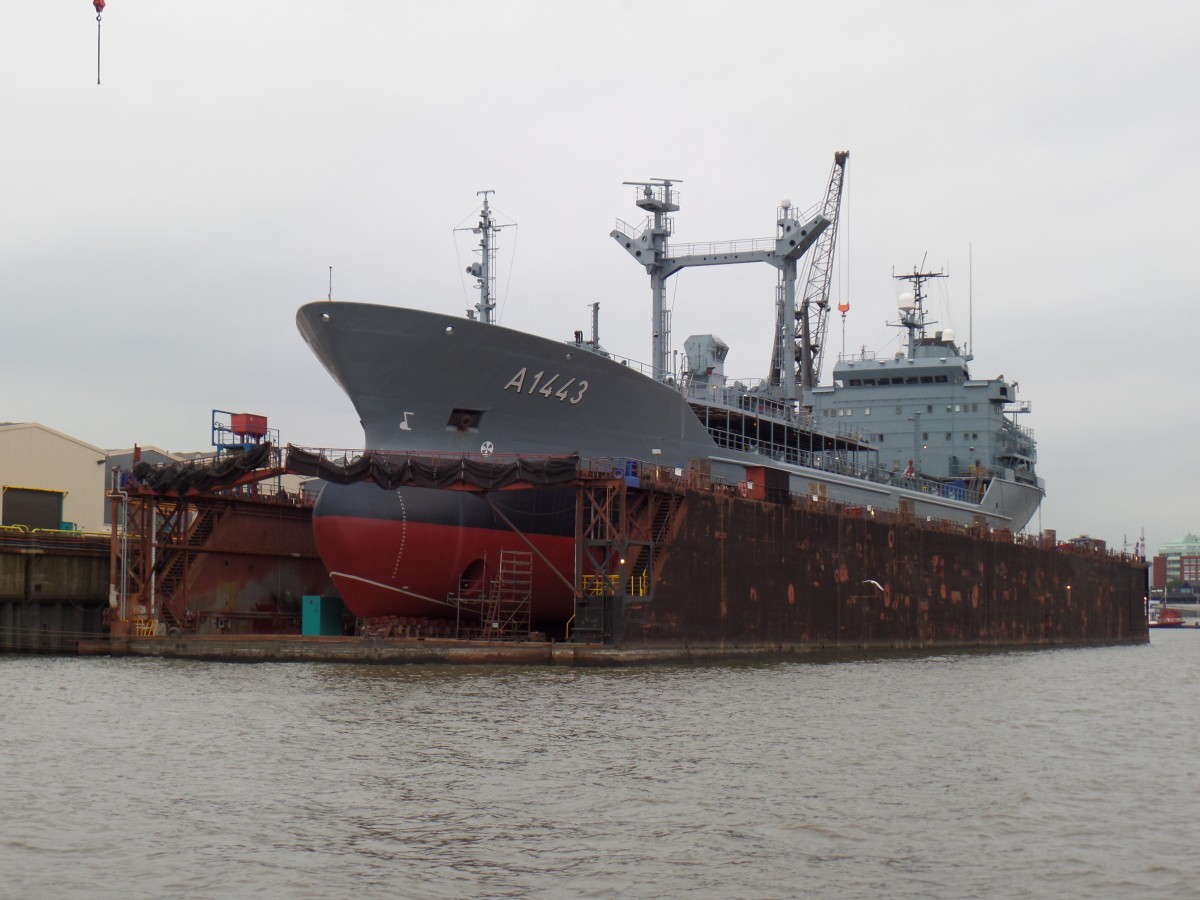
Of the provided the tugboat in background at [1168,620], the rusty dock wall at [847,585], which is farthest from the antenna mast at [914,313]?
the tugboat in background at [1168,620]

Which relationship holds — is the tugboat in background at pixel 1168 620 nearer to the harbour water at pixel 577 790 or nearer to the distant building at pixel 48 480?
the distant building at pixel 48 480

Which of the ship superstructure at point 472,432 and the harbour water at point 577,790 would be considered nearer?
the harbour water at point 577,790

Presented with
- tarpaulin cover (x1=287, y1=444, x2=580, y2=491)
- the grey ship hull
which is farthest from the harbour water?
the grey ship hull

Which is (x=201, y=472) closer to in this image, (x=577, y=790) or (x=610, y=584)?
(x=610, y=584)

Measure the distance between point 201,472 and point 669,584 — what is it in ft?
32.9

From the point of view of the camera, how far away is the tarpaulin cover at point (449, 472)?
1016 inches

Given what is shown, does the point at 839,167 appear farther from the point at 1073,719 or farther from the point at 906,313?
the point at 1073,719

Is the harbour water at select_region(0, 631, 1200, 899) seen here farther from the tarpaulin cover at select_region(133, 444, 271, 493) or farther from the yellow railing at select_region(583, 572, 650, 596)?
the tarpaulin cover at select_region(133, 444, 271, 493)

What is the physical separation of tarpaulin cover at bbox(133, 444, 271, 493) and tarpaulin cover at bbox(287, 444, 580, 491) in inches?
54.2

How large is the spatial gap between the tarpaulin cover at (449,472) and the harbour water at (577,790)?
4.52 meters

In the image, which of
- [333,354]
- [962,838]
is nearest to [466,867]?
[962,838]

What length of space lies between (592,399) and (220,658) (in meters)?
9.67

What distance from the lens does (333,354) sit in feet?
92.6

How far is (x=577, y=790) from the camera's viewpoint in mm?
13414
